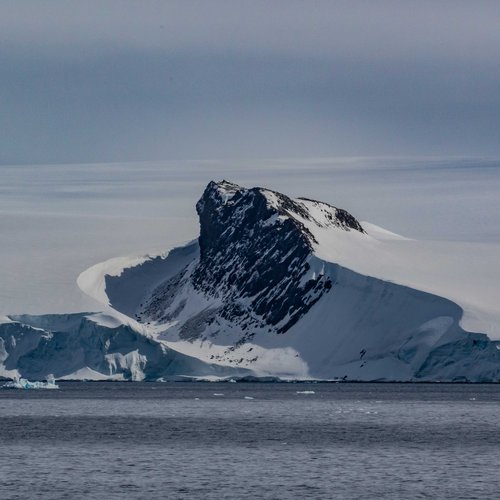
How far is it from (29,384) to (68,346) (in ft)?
62.1

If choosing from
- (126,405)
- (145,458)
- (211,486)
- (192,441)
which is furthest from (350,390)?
(211,486)

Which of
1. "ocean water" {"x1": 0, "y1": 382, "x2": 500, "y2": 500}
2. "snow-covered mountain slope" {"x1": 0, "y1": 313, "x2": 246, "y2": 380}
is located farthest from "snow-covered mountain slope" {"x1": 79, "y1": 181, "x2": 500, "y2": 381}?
"ocean water" {"x1": 0, "y1": 382, "x2": 500, "y2": 500}

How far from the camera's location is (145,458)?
61.1 meters

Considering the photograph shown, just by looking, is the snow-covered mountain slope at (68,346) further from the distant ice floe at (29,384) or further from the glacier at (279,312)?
the distant ice floe at (29,384)

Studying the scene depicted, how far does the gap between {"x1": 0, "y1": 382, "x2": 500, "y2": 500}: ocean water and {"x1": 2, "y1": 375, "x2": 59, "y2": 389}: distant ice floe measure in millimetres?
17356

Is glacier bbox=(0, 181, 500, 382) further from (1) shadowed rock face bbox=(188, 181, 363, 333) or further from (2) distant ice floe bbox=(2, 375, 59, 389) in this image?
(2) distant ice floe bbox=(2, 375, 59, 389)

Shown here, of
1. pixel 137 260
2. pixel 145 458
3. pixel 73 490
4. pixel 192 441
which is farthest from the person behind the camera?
pixel 137 260

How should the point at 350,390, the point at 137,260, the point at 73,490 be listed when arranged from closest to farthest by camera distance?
the point at 73,490 < the point at 350,390 < the point at 137,260

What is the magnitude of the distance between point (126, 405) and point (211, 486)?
58.0m

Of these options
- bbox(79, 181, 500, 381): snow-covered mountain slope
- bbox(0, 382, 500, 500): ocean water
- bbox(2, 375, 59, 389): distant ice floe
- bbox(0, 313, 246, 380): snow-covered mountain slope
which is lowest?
bbox(0, 382, 500, 500): ocean water

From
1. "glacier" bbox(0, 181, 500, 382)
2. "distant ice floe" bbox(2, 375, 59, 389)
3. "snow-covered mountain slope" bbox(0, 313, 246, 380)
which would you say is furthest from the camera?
"glacier" bbox(0, 181, 500, 382)

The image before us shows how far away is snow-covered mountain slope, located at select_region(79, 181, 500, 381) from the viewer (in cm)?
15662

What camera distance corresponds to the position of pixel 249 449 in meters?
65.7

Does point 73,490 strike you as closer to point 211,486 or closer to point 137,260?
point 211,486
